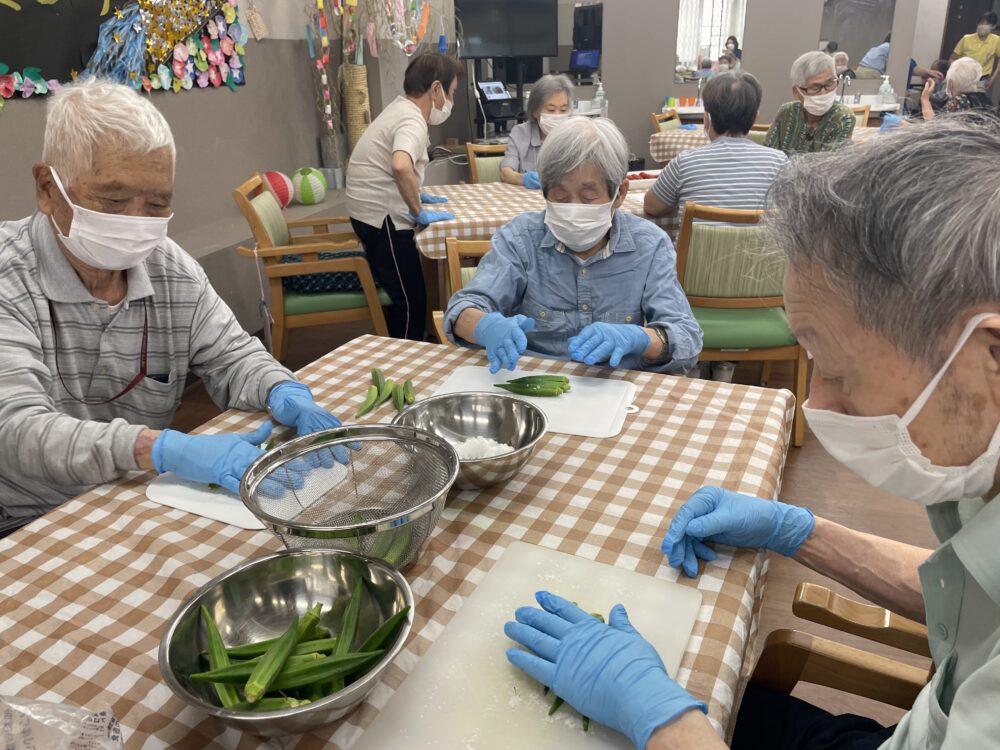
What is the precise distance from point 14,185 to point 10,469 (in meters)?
2.11

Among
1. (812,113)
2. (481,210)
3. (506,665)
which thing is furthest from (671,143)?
(506,665)

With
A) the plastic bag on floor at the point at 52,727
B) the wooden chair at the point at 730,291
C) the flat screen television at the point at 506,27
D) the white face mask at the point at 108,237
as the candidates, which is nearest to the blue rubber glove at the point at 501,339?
the white face mask at the point at 108,237

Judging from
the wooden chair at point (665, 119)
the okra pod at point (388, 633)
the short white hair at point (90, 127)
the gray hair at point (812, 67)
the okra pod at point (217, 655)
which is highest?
the gray hair at point (812, 67)

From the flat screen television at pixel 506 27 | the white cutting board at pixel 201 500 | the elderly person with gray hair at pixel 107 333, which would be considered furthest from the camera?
the flat screen television at pixel 506 27

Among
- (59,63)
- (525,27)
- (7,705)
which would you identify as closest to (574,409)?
(7,705)

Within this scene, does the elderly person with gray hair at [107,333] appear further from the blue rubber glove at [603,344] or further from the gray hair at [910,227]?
the gray hair at [910,227]

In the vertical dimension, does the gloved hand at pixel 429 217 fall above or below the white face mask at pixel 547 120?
below

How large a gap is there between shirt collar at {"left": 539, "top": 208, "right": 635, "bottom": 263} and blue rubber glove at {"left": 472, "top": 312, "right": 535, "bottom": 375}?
371 millimetres

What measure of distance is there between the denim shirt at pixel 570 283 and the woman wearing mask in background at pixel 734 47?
6.65 meters

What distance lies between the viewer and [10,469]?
4.53 ft

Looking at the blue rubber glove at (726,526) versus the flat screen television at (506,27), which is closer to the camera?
the blue rubber glove at (726,526)

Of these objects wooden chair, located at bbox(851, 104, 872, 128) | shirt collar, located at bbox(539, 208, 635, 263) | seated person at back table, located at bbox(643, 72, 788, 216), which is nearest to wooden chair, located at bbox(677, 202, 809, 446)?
seated person at back table, located at bbox(643, 72, 788, 216)

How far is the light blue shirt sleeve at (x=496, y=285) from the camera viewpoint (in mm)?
1895

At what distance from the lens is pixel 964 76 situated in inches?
218
